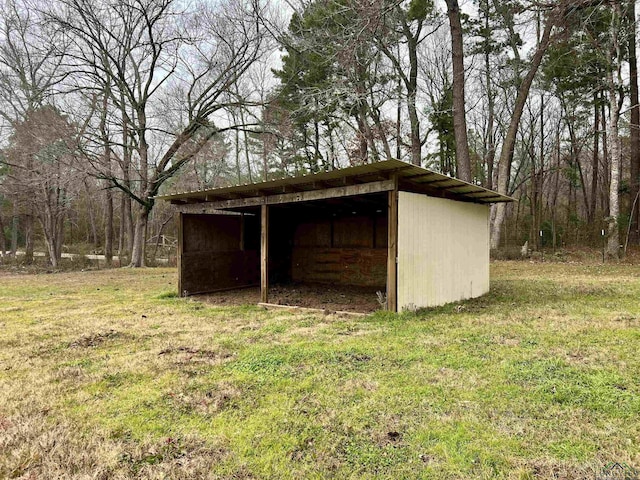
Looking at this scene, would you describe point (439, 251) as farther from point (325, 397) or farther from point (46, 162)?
point (46, 162)

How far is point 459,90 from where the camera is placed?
1108cm

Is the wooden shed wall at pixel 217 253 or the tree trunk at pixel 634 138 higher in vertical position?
the tree trunk at pixel 634 138

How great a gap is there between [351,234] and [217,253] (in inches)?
122

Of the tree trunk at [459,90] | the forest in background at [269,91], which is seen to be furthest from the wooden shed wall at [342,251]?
the forest in background at [269,91]

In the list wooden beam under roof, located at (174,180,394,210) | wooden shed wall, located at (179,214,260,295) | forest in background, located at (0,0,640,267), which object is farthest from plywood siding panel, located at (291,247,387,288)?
forest in background, located at (0,0,640,267)

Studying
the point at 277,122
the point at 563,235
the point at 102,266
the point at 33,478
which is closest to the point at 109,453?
the point at 33,478

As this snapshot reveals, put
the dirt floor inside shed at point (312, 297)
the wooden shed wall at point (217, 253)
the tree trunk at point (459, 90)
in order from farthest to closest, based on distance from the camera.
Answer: the tree trunk at point (459, 90) < the wooden shed wall at point (217, 253) < the dirt floor inside shed at point (312, 297)

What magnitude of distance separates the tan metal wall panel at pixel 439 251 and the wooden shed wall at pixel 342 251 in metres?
2.07

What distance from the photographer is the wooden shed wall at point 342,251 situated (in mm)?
8609

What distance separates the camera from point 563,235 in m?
16.3

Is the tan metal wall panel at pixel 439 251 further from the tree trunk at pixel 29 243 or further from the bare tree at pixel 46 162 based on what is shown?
the tree trunk at pixel 29 243

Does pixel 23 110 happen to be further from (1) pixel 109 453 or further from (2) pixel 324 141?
(1) pixel 109 453

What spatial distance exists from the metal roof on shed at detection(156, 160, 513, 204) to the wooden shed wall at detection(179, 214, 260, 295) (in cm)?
84

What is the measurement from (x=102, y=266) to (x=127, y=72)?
7705 mm
